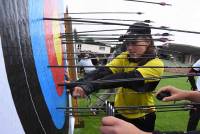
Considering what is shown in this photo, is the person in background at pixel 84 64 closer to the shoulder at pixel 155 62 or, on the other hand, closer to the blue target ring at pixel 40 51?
the blue target ring at pixel 40 51

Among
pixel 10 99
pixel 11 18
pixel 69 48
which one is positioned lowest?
pixel 69 48

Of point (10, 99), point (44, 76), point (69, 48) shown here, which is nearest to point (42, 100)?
point (44, 76)

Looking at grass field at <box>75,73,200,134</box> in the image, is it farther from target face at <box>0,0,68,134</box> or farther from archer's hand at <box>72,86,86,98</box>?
target face at <box>0,0,68,134</box>

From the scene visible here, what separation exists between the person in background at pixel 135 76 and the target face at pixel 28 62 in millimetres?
464

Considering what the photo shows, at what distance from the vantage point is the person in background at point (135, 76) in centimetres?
188

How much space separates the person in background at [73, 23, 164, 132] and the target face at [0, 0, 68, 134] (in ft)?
1.52

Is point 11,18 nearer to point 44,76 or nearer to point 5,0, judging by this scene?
point 5,0

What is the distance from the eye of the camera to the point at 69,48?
327 cm

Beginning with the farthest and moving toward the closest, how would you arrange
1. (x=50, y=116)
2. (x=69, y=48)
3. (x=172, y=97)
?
(x=69, y=48) < (x=172, y=97) < (x=50, y=116)

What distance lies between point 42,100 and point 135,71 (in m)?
0.88

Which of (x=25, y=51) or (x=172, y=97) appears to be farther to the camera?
(x=172, y=97)

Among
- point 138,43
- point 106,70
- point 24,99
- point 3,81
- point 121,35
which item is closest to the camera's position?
point 3,81

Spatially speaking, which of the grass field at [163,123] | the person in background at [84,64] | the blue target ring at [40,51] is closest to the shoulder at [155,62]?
the person in background at [84,64]

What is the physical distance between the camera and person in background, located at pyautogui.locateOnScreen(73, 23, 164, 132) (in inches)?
74.0
